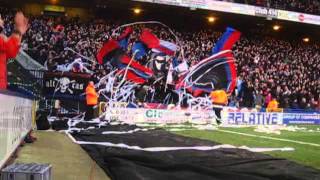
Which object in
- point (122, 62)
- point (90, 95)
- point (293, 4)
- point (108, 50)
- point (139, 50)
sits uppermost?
point (293, 4)

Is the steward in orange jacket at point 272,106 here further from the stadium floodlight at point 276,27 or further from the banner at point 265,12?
the stadium floodlight at point 276,27

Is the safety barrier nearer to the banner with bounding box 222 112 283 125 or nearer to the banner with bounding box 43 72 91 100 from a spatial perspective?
the banner with bounding box 222 112 283 125

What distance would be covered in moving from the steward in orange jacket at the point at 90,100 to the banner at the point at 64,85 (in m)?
1.50

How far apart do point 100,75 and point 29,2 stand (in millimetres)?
7299

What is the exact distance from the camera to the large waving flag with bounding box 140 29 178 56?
33.5 meters

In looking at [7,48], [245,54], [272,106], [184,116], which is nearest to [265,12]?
[245,54]

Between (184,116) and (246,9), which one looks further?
(246,9)

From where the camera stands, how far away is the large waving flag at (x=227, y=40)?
35.7m

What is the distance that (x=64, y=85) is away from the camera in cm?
2366

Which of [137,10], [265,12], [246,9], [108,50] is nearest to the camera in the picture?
[108,50]

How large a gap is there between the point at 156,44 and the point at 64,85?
11.2 metres

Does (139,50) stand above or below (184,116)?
above

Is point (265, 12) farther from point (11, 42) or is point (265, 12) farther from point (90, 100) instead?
point (11, 42)

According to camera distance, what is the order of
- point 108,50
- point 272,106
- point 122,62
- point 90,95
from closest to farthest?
point 90,95 < point 272,106 < point 108,50 < point 122,62
